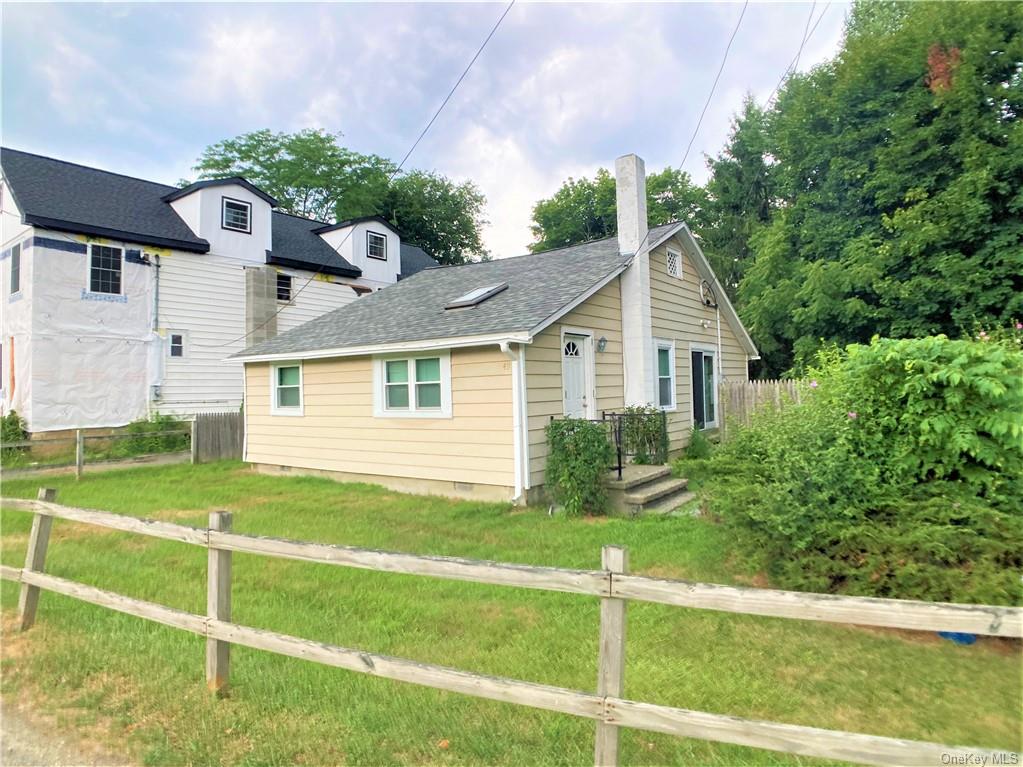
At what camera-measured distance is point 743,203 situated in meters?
27.1

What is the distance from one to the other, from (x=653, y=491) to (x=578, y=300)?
3.32 meters

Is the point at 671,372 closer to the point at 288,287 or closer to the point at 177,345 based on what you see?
the point at 288,287

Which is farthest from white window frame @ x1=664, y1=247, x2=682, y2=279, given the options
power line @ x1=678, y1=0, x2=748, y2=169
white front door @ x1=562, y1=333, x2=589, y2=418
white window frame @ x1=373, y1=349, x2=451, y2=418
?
white window frame @ x1=373, y1=349, x2=451, y2=418

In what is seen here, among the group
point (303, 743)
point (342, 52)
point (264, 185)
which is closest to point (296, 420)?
point (342, 52)

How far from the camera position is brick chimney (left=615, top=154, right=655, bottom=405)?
10898 millimetres

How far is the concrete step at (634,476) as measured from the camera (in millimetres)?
7984

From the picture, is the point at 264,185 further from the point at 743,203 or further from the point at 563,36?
the point at 563,36

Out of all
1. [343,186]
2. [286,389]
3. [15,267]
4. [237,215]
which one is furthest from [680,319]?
[343,186]

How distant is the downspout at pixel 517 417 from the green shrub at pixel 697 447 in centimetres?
527

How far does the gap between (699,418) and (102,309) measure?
16.1 meters

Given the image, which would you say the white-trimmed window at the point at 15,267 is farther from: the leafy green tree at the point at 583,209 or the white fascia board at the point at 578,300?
the leafy green tree at the point at 583,209

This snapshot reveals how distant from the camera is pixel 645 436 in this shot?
993cm

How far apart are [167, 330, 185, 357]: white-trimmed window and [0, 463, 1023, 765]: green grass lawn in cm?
1150

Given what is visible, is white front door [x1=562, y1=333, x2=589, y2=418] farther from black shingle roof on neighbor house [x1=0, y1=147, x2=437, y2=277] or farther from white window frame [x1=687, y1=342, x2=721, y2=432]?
black shingle roof on neighbor house [x1=0, y1=147, x2=437, y2=277]
